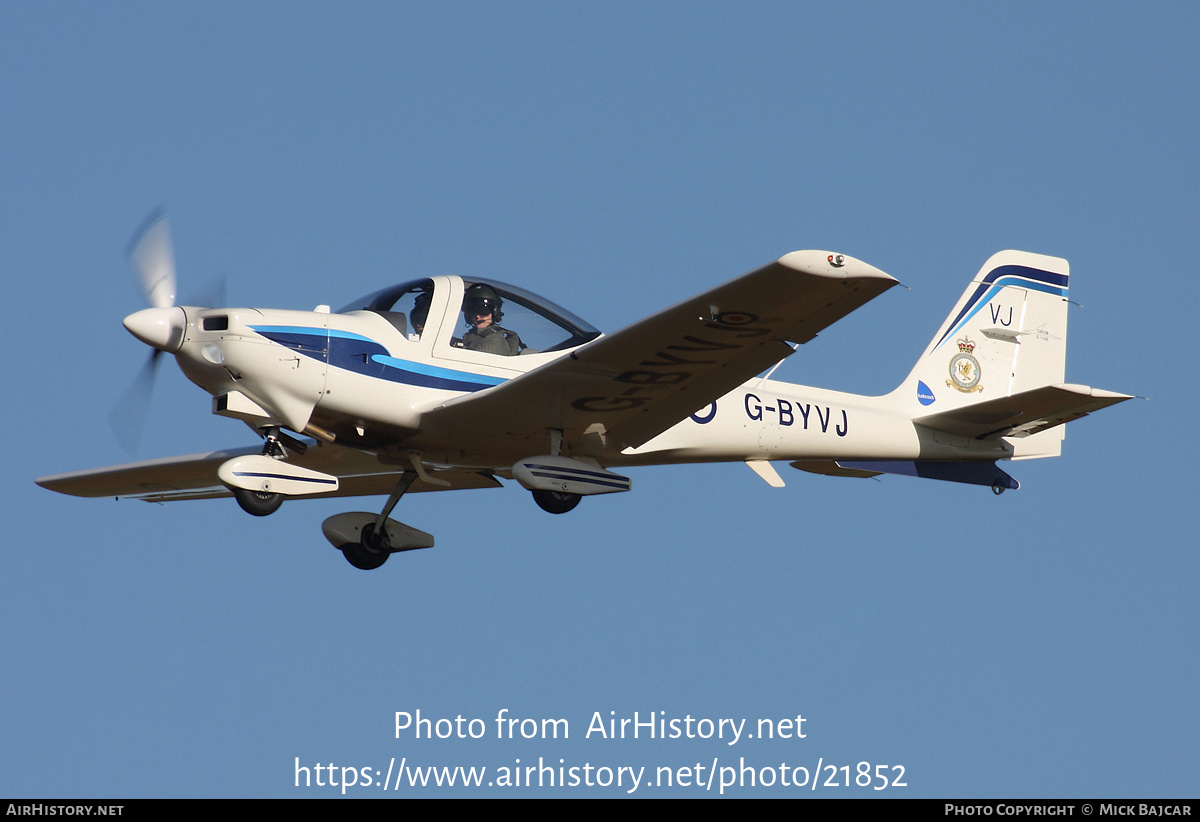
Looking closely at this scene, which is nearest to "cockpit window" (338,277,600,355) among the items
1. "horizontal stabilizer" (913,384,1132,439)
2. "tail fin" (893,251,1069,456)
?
"horizontal stabilizer" (913,384,1132,439)

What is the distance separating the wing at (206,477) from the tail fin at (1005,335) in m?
5.01

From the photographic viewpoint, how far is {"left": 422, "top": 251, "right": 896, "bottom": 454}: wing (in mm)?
8555

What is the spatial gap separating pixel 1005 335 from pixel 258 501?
818cm

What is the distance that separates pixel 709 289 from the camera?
347 inches

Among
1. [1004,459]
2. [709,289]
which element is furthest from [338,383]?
[1004,459]

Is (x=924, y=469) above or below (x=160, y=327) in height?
below

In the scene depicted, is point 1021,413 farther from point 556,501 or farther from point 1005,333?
point 556,501

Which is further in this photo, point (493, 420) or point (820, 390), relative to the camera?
point (820, 390)

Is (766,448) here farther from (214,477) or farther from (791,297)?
(214,477)

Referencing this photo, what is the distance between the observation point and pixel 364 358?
10.3 metres

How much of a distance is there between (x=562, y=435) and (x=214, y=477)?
4.45 m

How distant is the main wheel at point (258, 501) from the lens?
33.2 ft

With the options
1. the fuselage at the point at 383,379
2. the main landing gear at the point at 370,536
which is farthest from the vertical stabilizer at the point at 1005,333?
the main landing gear at the point at 370,536

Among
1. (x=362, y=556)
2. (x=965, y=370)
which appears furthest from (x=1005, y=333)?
(x=362, y=556)
